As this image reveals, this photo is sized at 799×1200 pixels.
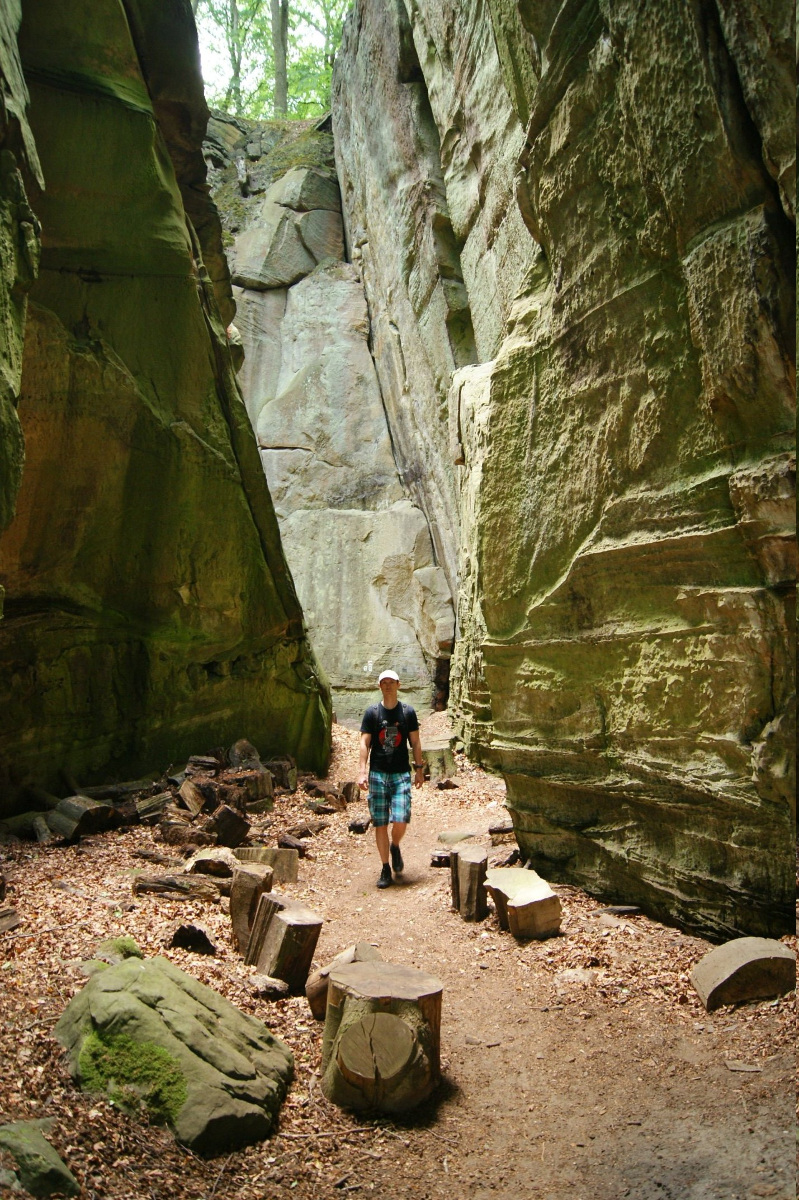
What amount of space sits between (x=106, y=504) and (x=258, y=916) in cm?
530

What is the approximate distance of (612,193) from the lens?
14.8 ft

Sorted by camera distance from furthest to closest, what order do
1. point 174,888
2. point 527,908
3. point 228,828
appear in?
point 228,828 < point 174,888 < point 527,908

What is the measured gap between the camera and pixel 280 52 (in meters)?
27.5

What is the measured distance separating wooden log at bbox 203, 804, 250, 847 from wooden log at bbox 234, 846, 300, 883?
2.17 ft

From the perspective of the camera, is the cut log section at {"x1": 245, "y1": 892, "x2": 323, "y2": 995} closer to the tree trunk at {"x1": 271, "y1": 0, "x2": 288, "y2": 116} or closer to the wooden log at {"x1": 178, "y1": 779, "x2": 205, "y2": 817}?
the wooden log at {"x1": 178, "y1": 779, "x2": 205, "y2": 817}

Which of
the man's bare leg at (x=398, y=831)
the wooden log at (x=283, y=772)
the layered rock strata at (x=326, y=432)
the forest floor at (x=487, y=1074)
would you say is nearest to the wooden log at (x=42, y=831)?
the forest floor at (x=487, y=1074)

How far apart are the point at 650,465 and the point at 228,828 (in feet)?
14.5

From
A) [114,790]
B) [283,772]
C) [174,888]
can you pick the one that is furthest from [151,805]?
[174,888]

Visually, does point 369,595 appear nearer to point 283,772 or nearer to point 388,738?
point 283,772

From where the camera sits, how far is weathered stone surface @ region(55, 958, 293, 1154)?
266 centimetres

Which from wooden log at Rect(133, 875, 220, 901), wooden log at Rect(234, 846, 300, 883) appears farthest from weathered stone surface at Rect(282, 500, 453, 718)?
wooden log at Rect(133, 875, 220, 901)

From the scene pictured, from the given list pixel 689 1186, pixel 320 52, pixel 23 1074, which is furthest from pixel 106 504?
pixel 320 52

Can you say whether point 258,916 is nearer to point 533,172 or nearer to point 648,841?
point 648,841

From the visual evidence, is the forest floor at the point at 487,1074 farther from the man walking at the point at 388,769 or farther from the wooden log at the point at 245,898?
the man walking at the point at 388,769
